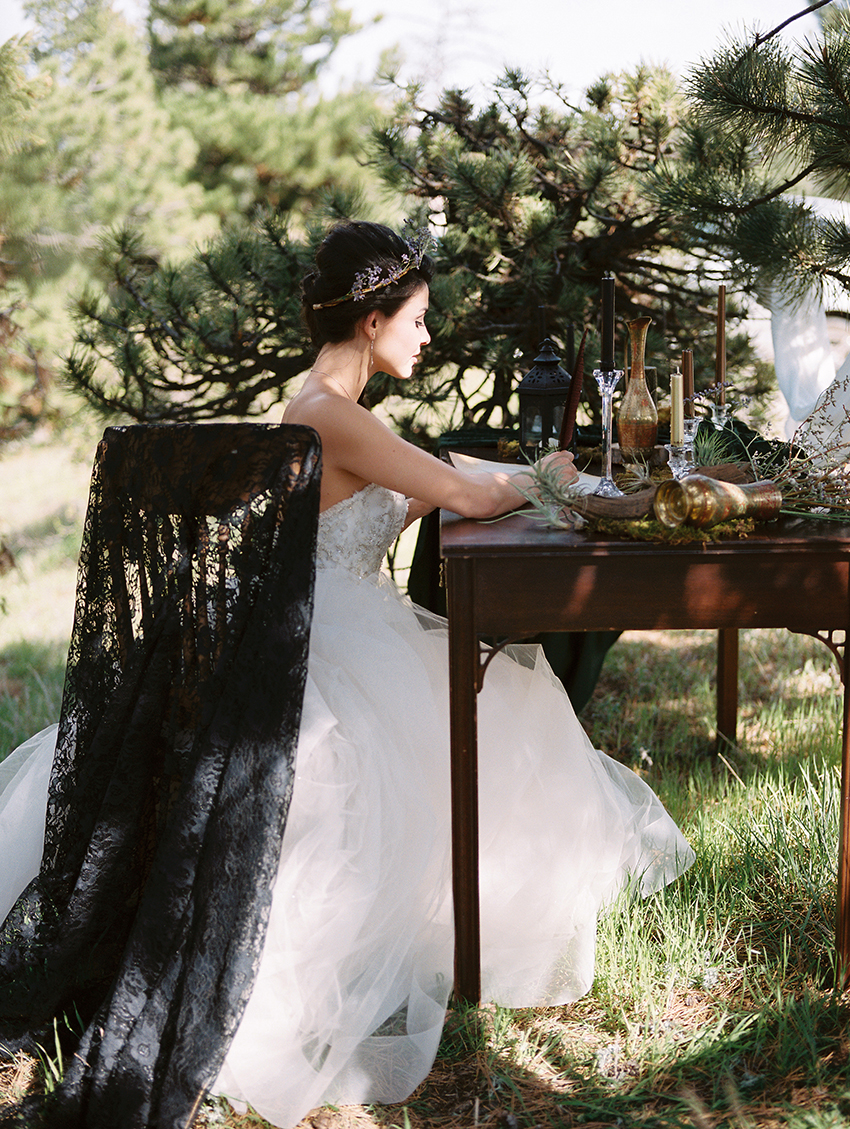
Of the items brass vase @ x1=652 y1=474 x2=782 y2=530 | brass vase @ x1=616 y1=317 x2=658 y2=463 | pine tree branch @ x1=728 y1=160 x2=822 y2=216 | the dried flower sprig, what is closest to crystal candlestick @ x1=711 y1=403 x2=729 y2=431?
brass vase @ x1=616 y1=317 x2=658 y2=463

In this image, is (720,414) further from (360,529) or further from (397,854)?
(397,854)

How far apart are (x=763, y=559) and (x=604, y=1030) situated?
87cm

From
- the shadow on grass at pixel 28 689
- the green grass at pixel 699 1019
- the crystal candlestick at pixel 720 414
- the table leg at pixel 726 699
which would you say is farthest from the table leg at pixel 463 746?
the shadow on grass at pixel 28 689

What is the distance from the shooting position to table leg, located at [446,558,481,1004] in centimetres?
151

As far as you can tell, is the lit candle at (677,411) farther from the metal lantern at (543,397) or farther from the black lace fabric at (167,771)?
the black lace fabric at (167,771)

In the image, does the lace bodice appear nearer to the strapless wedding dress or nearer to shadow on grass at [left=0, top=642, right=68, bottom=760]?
the strapless wedding dress

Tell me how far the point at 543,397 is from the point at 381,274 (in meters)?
0.51

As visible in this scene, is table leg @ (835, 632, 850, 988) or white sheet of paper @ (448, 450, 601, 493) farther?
white sheet of paper @ (448, 450, 601, 493)

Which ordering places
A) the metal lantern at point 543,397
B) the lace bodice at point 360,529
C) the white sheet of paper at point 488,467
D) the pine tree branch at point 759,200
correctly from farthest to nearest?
1. the pine tree branch at point 759,200
2. the metal lantern at point 543,397
3. the white sheet of paper at point 488,467
4. the lace bodice at point 360,529

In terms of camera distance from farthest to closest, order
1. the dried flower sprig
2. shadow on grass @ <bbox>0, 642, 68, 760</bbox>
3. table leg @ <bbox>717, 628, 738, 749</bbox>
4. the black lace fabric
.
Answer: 1. shadow on grass @ <bbox>0, 642, 68, 760</bbox>
2. table leg @ <bbox>717, 628, 738, 749</bbox>
3. the dried flower sprig
4. the black lace fabric

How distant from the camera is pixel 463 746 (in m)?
1.56

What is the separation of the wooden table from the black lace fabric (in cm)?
27

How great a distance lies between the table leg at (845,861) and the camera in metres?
1.57

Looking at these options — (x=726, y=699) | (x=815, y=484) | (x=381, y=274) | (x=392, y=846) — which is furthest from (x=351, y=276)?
(x=726, y=699)
